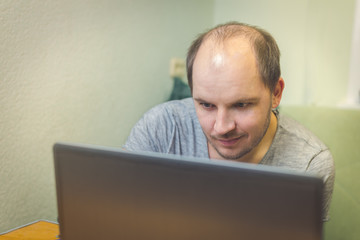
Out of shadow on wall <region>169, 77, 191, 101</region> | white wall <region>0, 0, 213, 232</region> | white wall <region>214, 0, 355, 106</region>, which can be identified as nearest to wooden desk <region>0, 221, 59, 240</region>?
white wall <region>0, 0, 213, 232</region>

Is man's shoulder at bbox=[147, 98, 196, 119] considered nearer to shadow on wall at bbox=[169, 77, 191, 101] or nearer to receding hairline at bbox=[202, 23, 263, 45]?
receding hairline at bbox=[202, 23, 263, 45]

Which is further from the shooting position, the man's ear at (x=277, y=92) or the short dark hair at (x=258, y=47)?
the man's ear at (x=277, y=92)

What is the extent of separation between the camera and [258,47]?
97cm

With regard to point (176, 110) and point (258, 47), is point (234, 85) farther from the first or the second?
point (176, 110)

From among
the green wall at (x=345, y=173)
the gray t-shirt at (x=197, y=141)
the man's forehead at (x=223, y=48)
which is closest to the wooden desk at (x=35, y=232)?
the gray t-shirt at (x=197, y=141)

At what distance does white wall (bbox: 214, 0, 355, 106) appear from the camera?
1927mm

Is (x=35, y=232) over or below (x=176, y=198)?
below

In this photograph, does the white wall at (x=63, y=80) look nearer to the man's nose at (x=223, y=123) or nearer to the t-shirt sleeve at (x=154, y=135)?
the t-shirt sleeve at (x=154, y=135)

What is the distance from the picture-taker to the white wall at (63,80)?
3.47ft

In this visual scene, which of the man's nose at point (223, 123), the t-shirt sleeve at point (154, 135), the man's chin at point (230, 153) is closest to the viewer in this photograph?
the man's nose at point (223, 123)

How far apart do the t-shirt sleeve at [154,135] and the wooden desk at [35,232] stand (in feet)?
1.13

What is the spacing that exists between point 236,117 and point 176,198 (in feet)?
1.61

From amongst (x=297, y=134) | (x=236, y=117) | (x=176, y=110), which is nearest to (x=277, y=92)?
(x=297, y=134)

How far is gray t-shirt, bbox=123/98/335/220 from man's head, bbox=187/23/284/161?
0.39 feet
